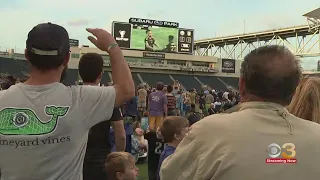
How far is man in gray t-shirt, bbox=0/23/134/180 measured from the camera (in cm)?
199

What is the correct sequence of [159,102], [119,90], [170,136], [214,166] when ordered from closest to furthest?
[214,166] < [119,90] < [170,136] < [159,102]

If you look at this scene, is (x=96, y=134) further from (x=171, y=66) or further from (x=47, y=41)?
(x=171, y=66)

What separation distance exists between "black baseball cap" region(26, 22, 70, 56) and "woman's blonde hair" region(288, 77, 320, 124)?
158 centimetres

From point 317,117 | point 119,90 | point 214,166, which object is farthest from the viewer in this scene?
point 317,117

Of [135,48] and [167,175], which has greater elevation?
[135,48]

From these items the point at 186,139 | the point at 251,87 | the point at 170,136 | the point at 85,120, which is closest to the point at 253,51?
the point at 251,87

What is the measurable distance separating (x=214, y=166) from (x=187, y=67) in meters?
57.9

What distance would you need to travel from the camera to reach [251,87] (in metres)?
2.00

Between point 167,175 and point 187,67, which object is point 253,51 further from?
point 187,67

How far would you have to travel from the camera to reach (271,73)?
1.92 metres

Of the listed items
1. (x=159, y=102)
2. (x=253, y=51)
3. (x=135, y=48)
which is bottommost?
(x=159, y=102)

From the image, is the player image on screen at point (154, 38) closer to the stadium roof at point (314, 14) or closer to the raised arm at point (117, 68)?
the stadium roof at point (314, 14)

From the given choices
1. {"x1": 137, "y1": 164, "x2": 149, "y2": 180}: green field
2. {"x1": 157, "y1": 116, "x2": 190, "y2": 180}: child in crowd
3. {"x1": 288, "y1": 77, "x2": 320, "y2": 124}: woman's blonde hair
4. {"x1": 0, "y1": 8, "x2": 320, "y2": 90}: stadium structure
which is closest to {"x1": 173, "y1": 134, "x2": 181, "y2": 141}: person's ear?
{"x1": 157, "y1": 116, "x2": 190, "y2": 180}: child in crowd

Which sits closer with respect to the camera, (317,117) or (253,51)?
(253,51)
